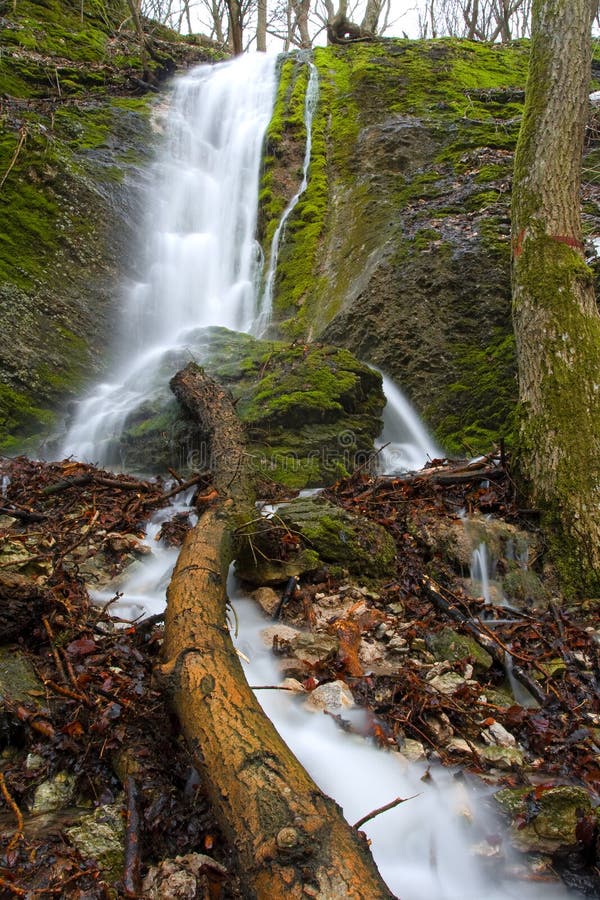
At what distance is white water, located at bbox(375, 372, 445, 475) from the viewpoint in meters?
6.06

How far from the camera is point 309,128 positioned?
38.8ft

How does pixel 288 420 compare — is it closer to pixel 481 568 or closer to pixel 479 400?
pixel 479 400

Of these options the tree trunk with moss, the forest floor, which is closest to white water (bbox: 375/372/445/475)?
the tree trunk with moss

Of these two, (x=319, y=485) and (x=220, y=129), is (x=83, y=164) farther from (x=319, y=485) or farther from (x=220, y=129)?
(x=319, y=485)

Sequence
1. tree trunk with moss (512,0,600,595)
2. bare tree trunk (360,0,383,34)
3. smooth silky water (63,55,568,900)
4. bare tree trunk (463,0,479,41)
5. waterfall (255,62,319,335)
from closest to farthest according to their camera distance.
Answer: smooth silky water (63,55,568,900)
tree trunk with moss (512,0,600,595)
waterfall (255,62,319,335)
bare tree trunk (360,0,383,34)
bare tree trunk (463,0,479,41)

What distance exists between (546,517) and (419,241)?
5293 millimetres

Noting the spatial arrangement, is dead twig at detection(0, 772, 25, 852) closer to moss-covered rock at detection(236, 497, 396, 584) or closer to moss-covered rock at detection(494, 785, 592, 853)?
moss-covered rock at detection(494, 785, 592, 853)

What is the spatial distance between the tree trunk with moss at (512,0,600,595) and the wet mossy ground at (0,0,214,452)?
622cm

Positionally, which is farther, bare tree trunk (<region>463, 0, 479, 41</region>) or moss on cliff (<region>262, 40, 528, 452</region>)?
bare tree trunk (<region>463, 0, 479, 41</region>)

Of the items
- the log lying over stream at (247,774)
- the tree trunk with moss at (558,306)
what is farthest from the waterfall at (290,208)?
the log lying over stream at (247,774)

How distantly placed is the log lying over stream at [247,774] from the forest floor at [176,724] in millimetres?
155

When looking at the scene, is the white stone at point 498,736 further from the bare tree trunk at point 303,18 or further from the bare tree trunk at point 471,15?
the bare tree trunk at point 303,18

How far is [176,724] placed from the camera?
77.6 inches

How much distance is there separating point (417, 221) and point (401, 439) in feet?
12.9
